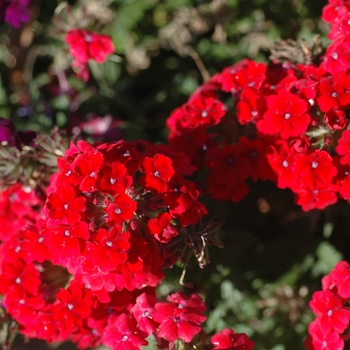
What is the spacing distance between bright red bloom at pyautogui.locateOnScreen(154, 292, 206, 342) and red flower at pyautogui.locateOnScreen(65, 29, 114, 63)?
1.22m

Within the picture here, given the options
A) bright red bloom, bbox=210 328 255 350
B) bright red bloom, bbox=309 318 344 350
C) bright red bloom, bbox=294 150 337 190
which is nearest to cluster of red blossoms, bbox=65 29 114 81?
bright red bloom, bbox=294 150 337 190

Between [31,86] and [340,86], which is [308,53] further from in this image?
[31,86]

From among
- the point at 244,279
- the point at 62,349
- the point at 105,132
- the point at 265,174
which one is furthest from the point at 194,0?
the point at 62,349

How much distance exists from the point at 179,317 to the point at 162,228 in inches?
12.4

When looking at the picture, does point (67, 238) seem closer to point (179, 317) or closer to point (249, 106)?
point (179, 317)

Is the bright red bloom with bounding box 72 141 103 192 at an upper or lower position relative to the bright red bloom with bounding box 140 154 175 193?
upper

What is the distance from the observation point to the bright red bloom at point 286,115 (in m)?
1.94

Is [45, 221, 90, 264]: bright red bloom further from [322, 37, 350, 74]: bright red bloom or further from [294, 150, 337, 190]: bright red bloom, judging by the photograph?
[322, 37, 350, 74]: bright red bloom

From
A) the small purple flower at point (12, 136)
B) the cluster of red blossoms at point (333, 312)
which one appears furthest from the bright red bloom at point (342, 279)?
the small purple flower at point (12, 136)

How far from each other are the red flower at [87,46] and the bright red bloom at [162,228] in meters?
1.07

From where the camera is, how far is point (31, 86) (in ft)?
10.6

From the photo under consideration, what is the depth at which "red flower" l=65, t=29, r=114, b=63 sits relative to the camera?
2.51m

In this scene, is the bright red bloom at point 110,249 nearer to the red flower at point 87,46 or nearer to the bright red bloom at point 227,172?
the bright red bloom at point 227,172

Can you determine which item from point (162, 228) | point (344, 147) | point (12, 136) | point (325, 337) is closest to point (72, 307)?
point (162, 228)
